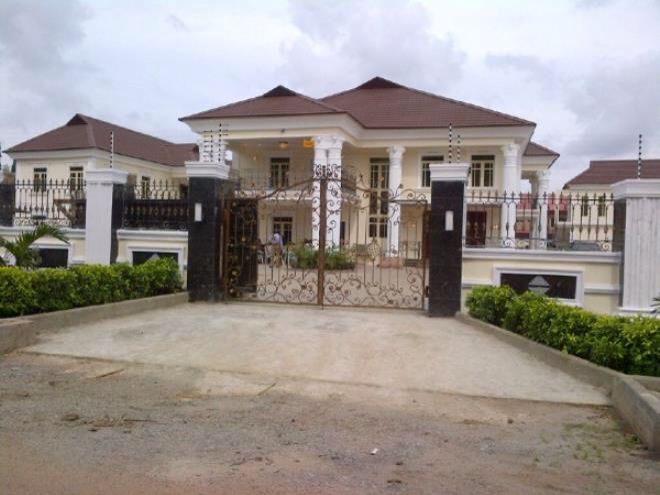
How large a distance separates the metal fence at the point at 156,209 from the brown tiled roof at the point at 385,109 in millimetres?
13675

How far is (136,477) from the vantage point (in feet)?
12.1

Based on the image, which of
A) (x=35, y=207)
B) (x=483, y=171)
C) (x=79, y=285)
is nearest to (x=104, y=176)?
(x=35, y=207)

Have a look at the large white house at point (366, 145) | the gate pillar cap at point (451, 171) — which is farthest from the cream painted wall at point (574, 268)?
the large white house at point (366, 145)

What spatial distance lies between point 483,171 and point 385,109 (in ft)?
18.6

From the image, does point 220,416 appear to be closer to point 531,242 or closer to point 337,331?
point 337,331

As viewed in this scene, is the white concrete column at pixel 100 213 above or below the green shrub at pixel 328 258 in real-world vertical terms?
above

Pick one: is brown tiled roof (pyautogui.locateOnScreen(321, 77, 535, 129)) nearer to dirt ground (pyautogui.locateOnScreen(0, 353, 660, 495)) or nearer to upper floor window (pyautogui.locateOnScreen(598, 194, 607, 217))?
upper floor window (pyautogui.locateOnScreen(598, 194, 607, 217))

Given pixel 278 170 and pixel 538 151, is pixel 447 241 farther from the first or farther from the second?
pixel 538 151

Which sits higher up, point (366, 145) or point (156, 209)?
point (366, 145)

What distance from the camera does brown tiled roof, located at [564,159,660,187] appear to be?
45.2 m

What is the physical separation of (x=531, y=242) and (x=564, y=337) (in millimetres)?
4362

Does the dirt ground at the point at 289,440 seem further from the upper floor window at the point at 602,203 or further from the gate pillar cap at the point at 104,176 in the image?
the gate pillar cap at the point at 104,176

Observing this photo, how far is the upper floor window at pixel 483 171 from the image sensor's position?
1132 inches

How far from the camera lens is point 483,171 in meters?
28.9
